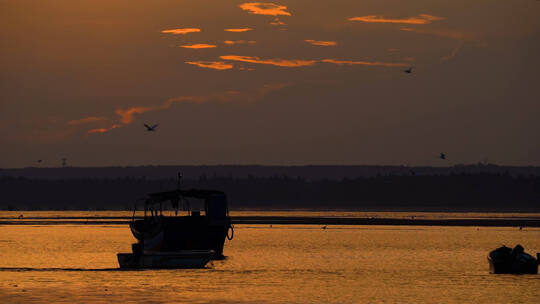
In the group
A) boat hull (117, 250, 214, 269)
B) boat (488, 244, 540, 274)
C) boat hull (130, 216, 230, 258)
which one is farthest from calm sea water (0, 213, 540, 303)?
boat hull (130, 216, 230, 258)

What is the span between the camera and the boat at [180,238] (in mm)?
61469

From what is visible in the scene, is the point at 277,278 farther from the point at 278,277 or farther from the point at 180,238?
the point at 180,238

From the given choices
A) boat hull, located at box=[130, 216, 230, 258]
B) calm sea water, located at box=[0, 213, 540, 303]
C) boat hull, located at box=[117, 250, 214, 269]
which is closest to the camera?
calm sea water, located at box=[0, 213, 540, 303]

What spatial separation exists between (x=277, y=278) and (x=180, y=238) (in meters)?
11.4

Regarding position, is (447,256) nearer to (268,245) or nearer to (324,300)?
(268,245)

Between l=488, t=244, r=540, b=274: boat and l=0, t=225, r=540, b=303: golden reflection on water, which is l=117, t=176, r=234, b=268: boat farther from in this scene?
l=488, t=244, r=540, b=274: boat

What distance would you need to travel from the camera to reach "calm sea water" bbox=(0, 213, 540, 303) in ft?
149

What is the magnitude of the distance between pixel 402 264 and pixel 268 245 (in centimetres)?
2764

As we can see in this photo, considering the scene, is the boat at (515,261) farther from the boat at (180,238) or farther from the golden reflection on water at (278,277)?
the boat at (180,238)

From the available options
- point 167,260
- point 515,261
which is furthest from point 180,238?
point 515,261

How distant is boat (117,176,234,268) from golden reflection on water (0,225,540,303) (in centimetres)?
127

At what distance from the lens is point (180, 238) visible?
65312 millimetres

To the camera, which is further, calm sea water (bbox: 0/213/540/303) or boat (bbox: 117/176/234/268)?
boat (bbox: 117/176/234/268)

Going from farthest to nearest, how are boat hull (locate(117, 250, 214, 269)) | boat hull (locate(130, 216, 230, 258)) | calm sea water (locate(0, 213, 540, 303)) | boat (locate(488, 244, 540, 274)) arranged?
boat hull (locate(130, 216, 230, 258)) → boat hull (locate(117, 250, 214, 269)) → boat (locate(488, 244, 540, 274)) → calm sea water (locate(0, 213, 540, 303))
